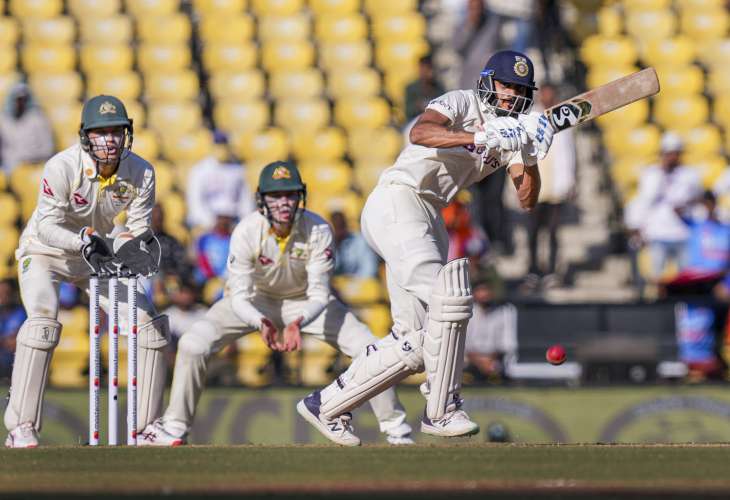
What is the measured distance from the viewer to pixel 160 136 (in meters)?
14.7

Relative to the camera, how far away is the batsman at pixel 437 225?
7309 mm

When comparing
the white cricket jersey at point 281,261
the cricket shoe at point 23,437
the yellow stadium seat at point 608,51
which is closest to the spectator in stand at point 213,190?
the white cricket jersey at point 281,261

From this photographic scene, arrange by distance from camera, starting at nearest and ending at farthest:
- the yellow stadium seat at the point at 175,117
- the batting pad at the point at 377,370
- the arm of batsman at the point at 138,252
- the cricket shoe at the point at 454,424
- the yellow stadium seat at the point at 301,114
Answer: the cricket shoe at the point at 454,424
the batting pad at the point at 377,370
the arm of batsman at the point at 138,252
the yellow stadium seat at the point at 301,114
the yellow stadium seat at the point at 175,117

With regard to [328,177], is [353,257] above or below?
below

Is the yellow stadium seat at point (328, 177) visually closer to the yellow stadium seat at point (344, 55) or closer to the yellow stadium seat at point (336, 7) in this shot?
the yellow stadium seat at point (344, 55)

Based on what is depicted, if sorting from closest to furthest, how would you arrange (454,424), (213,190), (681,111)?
1. (454,424)
2. (213,190)
3. (681,111)

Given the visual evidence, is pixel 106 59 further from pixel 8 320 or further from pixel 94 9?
pixel 8 320

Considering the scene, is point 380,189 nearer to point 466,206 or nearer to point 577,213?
point 466,206

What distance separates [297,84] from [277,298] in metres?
5.92

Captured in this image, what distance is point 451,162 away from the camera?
7.75 m

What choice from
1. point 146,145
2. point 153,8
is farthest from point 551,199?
point 153,8

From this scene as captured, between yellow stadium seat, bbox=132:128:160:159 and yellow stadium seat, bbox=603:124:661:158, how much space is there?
423 centimetres

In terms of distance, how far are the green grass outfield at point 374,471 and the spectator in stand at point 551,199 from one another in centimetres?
531

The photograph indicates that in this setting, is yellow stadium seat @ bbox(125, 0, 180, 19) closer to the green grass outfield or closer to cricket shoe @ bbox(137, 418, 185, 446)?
cricket shoe @ bbox(137, 418, 185, 446)
